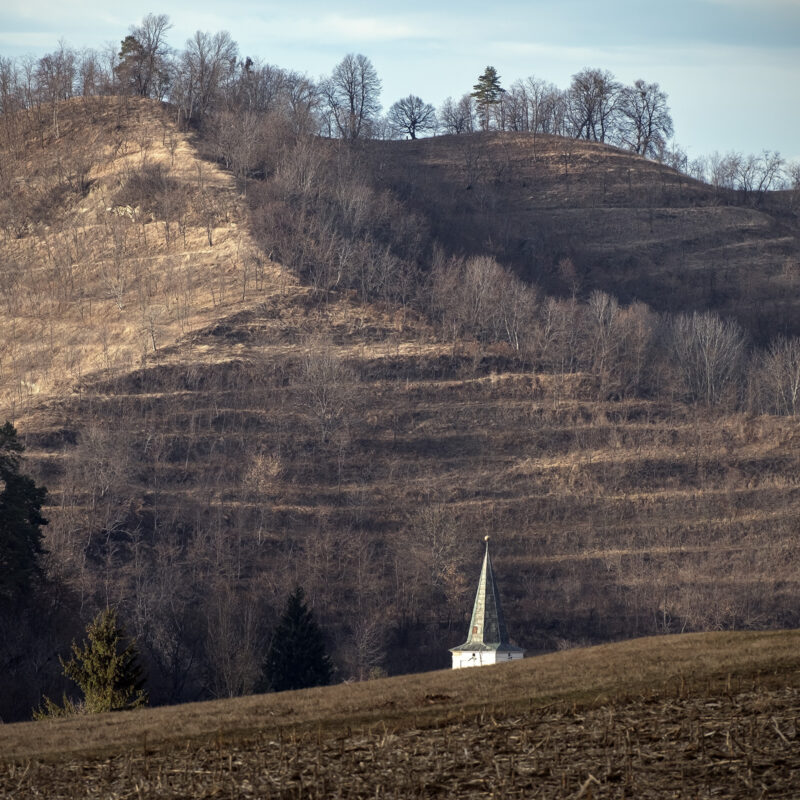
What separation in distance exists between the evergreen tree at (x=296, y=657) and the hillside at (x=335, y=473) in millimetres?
1435

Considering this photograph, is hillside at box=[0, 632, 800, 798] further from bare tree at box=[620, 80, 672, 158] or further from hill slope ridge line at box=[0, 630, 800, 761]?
bare tree at box=[620, 80, 672, 158]

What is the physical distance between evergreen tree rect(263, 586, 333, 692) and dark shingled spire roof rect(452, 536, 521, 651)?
12.2 meters

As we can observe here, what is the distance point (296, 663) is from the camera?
2274 inches

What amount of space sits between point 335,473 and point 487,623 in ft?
82.4

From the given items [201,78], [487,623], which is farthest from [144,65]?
[487,623]

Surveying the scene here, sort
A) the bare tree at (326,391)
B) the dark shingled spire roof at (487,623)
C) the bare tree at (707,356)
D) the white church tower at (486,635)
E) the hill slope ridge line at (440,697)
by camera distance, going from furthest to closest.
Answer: the bare tree at (707,356) → the bare tree at (326,391) → the dark shingled spire roof at (487,623) → the white church tower at (486,635) → the hill slope ridge line at (440,697)

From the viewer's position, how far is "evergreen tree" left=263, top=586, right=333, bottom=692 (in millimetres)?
57281

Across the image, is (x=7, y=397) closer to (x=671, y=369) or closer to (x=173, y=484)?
(x=173, y=484)

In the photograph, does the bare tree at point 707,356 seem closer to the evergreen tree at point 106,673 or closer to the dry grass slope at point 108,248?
the dry grass slope at point 108,248

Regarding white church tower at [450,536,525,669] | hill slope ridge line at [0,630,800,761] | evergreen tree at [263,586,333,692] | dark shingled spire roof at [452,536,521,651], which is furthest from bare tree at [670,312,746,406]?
hill slope ridge line at [0,630,800,761]

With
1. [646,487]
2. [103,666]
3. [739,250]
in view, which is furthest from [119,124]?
[103,666]

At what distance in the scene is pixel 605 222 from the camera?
149 m

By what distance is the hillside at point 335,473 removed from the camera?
7888 centimetres

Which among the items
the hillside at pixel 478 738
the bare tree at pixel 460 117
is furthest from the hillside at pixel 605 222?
the hillside at pixel 478 738
